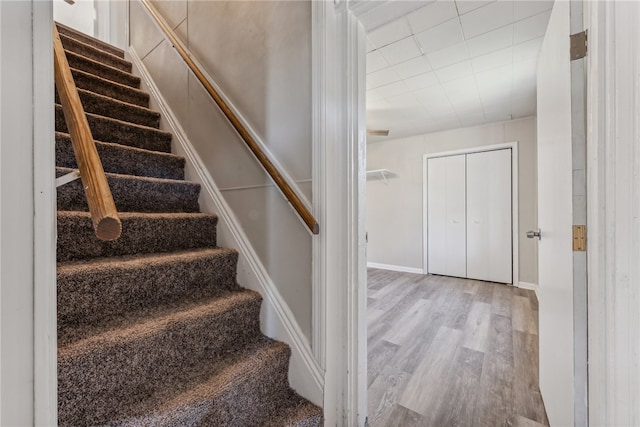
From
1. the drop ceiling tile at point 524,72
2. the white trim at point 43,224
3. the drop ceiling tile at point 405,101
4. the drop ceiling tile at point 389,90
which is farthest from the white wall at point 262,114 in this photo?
the drop ceiling tile at point 524,72

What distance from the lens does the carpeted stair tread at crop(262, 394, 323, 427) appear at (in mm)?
1110

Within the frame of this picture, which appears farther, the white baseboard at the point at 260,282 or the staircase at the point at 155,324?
the white baseboard at the point at 260,282

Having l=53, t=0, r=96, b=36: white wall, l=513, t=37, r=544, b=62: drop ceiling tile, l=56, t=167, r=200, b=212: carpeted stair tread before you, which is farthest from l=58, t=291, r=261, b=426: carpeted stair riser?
l=53, t=0, r=96, b=36: white wall

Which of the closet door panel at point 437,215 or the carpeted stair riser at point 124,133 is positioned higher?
the carpeted stair riser at point 124,133

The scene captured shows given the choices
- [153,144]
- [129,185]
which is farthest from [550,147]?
[153,144]

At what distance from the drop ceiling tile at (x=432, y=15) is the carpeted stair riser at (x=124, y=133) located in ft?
6.41

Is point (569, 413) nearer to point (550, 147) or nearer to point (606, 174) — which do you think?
point (606, 174)

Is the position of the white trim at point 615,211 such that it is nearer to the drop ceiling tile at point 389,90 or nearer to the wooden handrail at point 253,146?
the wooden handrail at point 253,146

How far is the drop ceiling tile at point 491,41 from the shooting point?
1.95 metres

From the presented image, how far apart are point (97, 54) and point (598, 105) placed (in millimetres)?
3426

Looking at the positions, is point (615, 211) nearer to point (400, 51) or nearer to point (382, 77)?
point (400, 51)

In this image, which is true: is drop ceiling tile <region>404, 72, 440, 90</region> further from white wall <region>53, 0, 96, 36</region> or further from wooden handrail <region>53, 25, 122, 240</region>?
white wall <region>53, 0, 96, 36</region>

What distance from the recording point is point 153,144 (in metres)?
2.02

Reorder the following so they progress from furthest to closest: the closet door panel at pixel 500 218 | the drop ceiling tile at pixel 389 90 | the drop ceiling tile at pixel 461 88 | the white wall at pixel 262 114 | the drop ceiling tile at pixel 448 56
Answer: the closet door panel at pixel 500 218, the drop ceiling tile at pixel 389 90, the drop ceiling tile at pixel 461 88, the drop ceiling tile at pixel 448 56, the white wall at pixel 262 114
